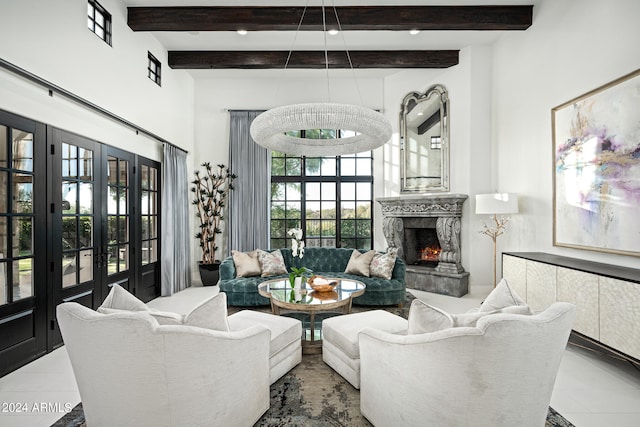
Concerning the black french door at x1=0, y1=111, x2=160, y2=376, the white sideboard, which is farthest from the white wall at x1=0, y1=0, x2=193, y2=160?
the white sideboard

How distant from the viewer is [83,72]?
10.7 feet

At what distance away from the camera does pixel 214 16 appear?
3951mm

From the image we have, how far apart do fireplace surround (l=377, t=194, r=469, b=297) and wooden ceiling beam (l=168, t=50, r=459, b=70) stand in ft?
7.20

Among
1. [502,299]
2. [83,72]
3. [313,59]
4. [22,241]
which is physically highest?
[313,59]

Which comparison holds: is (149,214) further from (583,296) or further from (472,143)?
(583,296)

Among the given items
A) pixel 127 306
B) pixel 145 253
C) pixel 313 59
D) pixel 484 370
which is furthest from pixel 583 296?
pixel 145 253

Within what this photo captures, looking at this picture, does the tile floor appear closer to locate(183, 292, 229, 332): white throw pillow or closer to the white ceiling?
locate(183, 292, 229, 332): white throw pillow

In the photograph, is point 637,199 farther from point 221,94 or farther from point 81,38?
point 221,94

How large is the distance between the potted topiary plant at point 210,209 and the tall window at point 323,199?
947mm

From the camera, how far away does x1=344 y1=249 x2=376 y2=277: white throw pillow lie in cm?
447

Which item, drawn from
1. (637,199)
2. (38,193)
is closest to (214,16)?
(38,193)

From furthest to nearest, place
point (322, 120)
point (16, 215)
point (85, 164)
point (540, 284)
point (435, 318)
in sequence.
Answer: point (85, 164) < point (540, 284) < point (322, 120) < point (16, 215) < point (435, 318)

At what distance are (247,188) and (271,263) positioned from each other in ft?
6.49

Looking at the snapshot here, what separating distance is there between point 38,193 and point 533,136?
546 centimetres
